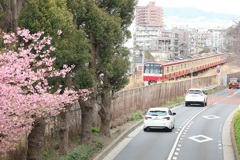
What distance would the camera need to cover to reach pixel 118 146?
2291cm

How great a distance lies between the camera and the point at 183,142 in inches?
949

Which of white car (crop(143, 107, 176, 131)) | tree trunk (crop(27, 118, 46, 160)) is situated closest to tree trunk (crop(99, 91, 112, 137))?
white car (crop(143, 107, 176, 131))

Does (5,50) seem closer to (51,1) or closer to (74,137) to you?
(51,1)

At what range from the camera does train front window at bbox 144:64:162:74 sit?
5897 cm

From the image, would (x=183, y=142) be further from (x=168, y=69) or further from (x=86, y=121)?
(x=168, y=69)

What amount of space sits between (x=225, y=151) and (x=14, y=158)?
1004 cm

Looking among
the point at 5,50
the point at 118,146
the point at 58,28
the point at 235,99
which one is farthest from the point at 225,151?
the point at 235,99

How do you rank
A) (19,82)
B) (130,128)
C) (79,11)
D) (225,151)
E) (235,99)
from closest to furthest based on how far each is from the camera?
(19,82), (79,11), (225,151), (130,128), (235,99)

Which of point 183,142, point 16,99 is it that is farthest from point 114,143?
point 16,99

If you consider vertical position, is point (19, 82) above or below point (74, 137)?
above

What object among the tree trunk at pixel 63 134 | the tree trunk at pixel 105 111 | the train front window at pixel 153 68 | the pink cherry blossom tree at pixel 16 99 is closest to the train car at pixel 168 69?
the train front window at pixel 153 68

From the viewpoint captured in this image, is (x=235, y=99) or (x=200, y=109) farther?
(x=235, y=99)

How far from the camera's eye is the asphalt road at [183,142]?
20.5m

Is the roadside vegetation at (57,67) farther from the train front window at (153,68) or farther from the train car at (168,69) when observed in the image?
the train front window at (153,68)
